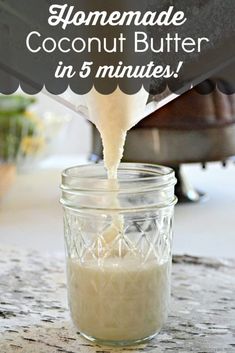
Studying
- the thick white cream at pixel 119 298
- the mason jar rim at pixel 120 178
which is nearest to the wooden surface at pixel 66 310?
the thick white cream at pixel 119 298

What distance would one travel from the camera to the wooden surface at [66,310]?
0.53 m

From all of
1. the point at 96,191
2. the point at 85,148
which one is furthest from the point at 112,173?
the point at 85,148

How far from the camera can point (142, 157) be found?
0.98 meters

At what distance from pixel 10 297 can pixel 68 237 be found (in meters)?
0.12

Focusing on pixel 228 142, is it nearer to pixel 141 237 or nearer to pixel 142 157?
pixel 142 157

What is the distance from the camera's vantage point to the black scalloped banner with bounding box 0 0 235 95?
56 centimetres

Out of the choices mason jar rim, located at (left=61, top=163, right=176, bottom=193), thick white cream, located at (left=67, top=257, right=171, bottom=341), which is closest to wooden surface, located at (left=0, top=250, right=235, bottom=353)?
thick white cream, located at (left=67, top=257, right=171, bottom=341)

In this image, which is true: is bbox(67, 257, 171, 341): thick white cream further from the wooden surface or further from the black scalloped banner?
the black scalloped banner

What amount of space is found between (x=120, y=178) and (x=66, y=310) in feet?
0.47

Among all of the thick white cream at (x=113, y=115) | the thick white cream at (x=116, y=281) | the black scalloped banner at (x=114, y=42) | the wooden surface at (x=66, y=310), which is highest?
the black scalloped banner at (x=114, y=42)

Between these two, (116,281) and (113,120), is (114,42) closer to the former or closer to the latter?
(113,120)

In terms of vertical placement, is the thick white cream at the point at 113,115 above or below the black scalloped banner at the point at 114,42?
below

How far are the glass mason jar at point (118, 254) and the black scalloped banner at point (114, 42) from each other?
9 centimetres

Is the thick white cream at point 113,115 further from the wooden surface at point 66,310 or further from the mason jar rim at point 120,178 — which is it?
the wooden surface at point 66,310
